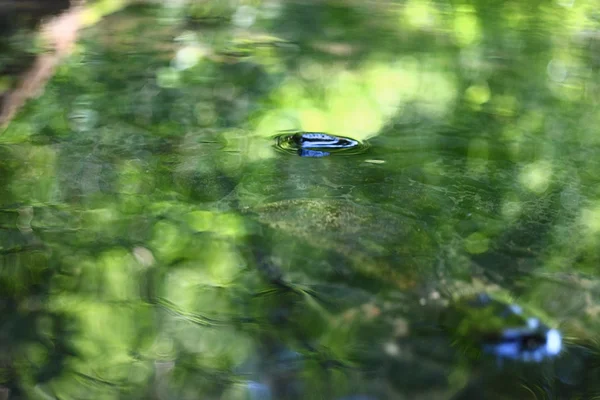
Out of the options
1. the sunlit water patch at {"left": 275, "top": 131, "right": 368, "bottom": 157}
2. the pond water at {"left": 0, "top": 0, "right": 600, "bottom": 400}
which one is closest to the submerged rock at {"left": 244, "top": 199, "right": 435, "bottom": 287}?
the pond water at {"left": 0, "top": 0, "right": 600, "bottom": 400}

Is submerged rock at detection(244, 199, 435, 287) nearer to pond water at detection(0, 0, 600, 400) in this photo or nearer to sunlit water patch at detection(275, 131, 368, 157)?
pond water at detection(0, 0, 600, 400)

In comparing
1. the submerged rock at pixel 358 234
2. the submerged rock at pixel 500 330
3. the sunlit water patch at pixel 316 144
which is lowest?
the submerged rock at pixel 500 330

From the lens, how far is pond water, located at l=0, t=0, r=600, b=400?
50cm

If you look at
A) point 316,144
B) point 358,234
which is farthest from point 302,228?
point 316,144

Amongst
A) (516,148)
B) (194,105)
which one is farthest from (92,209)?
(516,148)

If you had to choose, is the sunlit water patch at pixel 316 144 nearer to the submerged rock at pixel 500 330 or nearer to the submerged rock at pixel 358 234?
the submerged rock at pixel 358 234

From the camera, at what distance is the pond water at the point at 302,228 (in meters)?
0.50

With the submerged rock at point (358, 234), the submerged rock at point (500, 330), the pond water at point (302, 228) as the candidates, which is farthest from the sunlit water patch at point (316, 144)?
the submerged rock at point (500, 330)

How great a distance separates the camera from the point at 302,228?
0.72 meters

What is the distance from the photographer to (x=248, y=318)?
567mm

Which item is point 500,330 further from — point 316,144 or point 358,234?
point 316,144

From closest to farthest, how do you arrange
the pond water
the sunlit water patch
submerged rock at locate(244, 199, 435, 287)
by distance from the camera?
1. the pond water
2. submerged rock at locate(244, 199, 435, 287)
3. the sunlit water patch

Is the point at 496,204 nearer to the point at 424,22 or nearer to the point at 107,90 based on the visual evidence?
the point at 107,90

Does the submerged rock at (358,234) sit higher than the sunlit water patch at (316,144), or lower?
lower
